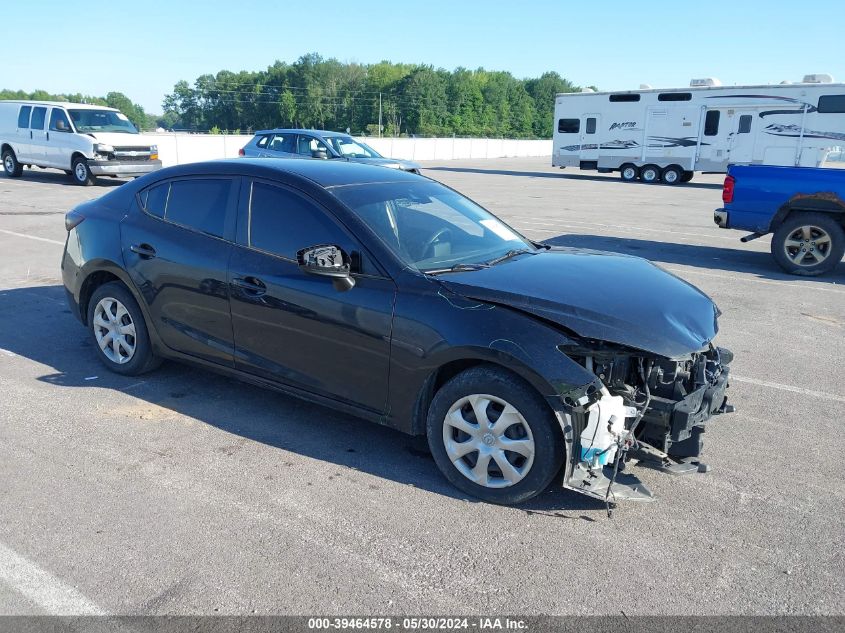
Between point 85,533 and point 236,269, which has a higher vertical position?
point 236,269

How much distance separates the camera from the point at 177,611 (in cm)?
281

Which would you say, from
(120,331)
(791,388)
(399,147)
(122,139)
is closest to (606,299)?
(791,388)

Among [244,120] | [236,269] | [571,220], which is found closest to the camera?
[236,269]

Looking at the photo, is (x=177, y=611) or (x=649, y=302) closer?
(x=177, y=611)

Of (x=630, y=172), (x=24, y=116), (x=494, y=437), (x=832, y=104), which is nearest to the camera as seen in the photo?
(x=494, y=437)

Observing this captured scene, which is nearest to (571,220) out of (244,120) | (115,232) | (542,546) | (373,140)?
(115,232)

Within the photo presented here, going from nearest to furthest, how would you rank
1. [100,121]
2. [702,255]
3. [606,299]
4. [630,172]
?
[606,299]
[702,255]
[100,121]
[630,172]

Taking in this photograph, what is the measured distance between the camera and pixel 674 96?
26312 millimetres

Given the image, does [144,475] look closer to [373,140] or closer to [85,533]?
[85,533]

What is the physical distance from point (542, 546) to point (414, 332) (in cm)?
125

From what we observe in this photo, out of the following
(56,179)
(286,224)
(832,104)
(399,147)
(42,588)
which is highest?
(832,104)

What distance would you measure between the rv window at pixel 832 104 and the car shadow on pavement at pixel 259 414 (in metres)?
23.8

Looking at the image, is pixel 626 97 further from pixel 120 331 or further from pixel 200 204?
pixel 120 331

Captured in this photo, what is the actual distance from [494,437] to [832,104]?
79.4ft
